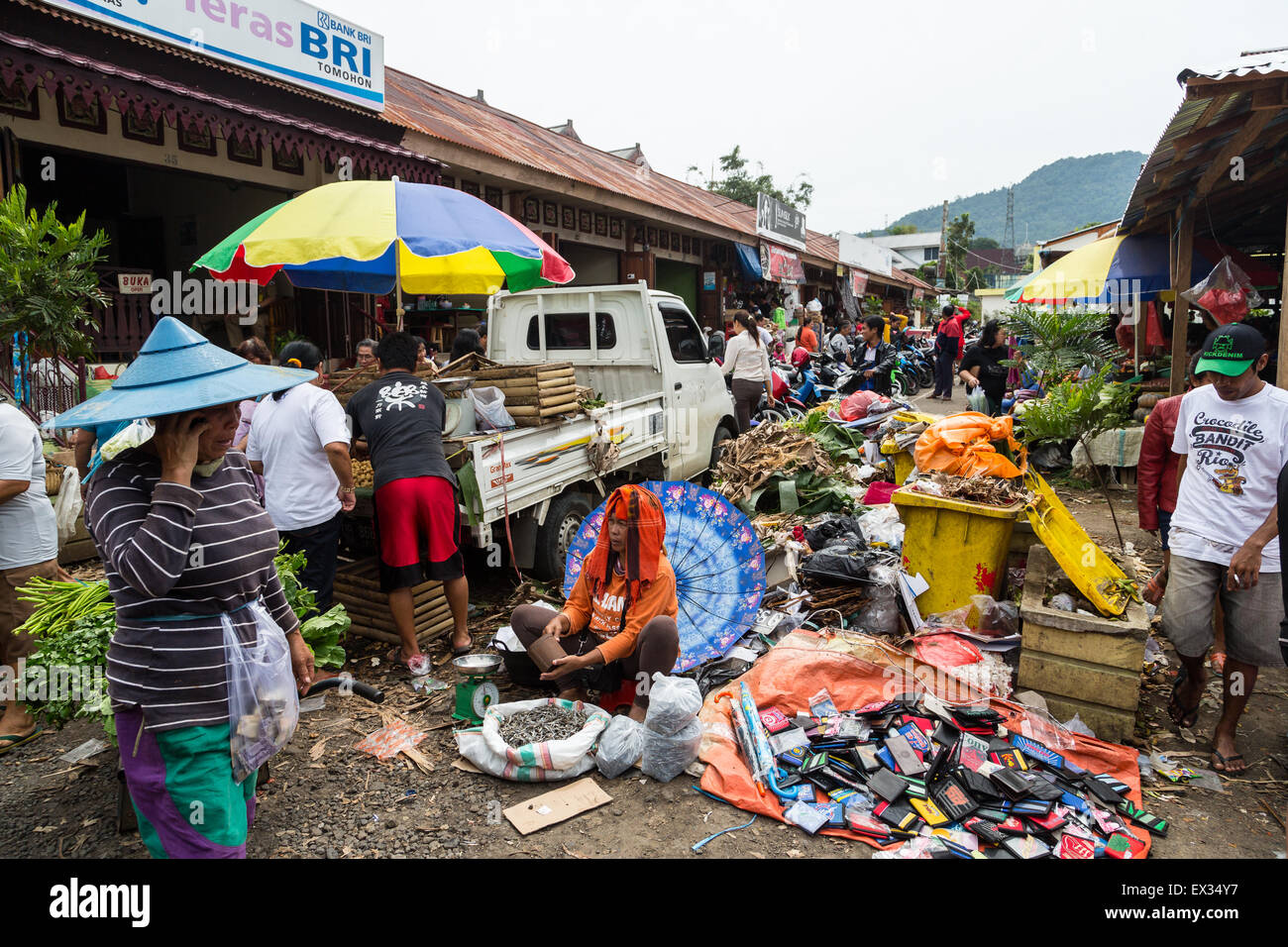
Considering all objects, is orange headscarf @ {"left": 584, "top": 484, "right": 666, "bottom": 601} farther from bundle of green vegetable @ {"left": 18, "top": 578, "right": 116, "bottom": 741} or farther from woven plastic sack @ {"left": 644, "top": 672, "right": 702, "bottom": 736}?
bundle of green vegetable @ {"left": 18, "top": 578, "right": 116, "bottom": 741}

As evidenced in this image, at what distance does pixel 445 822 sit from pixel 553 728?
2.01 ft

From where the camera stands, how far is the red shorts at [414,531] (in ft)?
13.7

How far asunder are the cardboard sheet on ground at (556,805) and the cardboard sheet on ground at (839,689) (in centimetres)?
47

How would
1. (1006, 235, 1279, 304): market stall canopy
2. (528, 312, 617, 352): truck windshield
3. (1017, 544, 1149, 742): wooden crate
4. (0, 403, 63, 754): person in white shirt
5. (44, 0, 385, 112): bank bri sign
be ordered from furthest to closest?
(1006, 235, 1279, 304): market stall canopy
(528, 312, 617, 352): truck windshield
(44, 0, 385, 112): bank bri sign
(1017, 544, 1149, 742): wooden crate
(0, 403, 63, 754): person in white shirt

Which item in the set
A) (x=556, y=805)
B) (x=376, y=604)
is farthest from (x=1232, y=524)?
(x=376, y=604)

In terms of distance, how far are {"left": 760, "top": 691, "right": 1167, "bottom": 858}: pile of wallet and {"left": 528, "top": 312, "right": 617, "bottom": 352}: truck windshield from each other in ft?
13.1

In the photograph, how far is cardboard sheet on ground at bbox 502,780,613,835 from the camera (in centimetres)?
305

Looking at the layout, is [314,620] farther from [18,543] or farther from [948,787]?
[948,787]

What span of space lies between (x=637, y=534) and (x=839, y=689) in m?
1.31

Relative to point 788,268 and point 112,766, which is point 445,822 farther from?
point 788,268

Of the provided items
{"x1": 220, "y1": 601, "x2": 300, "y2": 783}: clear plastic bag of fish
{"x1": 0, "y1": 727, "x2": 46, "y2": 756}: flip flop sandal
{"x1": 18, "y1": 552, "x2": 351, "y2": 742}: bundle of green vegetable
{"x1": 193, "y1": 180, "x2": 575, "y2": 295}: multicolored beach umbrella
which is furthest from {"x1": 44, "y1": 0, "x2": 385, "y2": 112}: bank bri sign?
{"x1": 220, "y1": 601, "x2": 300, "y2": 783}: clear plastic bag of fish

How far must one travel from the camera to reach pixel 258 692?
2176 mm

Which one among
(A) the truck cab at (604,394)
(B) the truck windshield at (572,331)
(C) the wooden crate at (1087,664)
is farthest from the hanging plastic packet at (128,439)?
(B) the truck windshield at (572,331)
